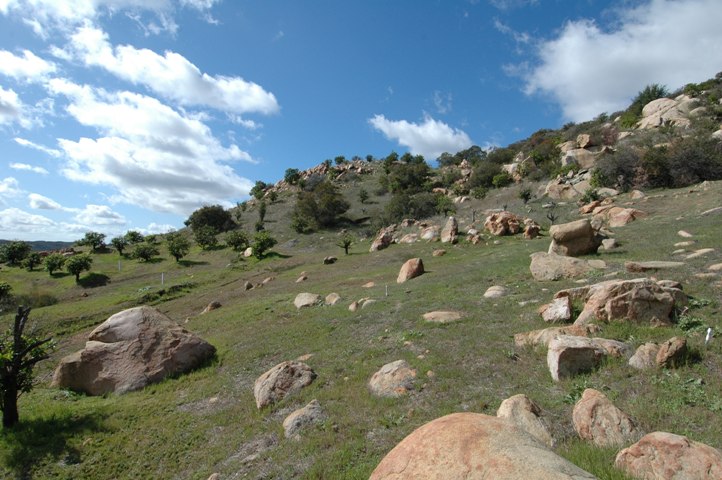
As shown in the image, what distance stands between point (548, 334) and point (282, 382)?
860 cm

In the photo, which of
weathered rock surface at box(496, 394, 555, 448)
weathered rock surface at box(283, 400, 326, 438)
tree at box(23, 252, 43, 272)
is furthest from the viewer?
tree at box(23, 252, 43, 272)

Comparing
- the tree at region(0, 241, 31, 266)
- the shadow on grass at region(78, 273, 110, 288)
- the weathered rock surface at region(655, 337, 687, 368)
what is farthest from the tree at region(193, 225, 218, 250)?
the weathered rock surface at region(655, 337, 687, 368)

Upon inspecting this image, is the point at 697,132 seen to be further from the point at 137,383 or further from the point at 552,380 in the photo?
the point at 137,383

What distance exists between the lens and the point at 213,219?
273 ft

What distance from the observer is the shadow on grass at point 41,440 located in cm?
1015

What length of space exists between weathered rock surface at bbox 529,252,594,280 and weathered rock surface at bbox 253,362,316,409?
12.7 metres

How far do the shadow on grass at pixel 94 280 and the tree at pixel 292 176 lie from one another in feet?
244

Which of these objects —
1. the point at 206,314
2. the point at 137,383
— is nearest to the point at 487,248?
the point at 206,314

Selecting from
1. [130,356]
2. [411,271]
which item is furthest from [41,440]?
[411,271]

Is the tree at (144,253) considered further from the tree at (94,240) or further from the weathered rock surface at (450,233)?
the weathered rock surface at (450,233)

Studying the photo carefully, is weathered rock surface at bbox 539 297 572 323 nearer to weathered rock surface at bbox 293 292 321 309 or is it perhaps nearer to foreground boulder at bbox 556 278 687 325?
foreground boulder at bbox 556 278 687 325

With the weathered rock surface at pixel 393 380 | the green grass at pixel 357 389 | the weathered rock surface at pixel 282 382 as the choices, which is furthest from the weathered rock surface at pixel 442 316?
the weathered rock surface at pixel 282 382

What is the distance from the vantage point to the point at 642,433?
22.0 feet

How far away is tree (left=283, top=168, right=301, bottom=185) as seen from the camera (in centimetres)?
11694
